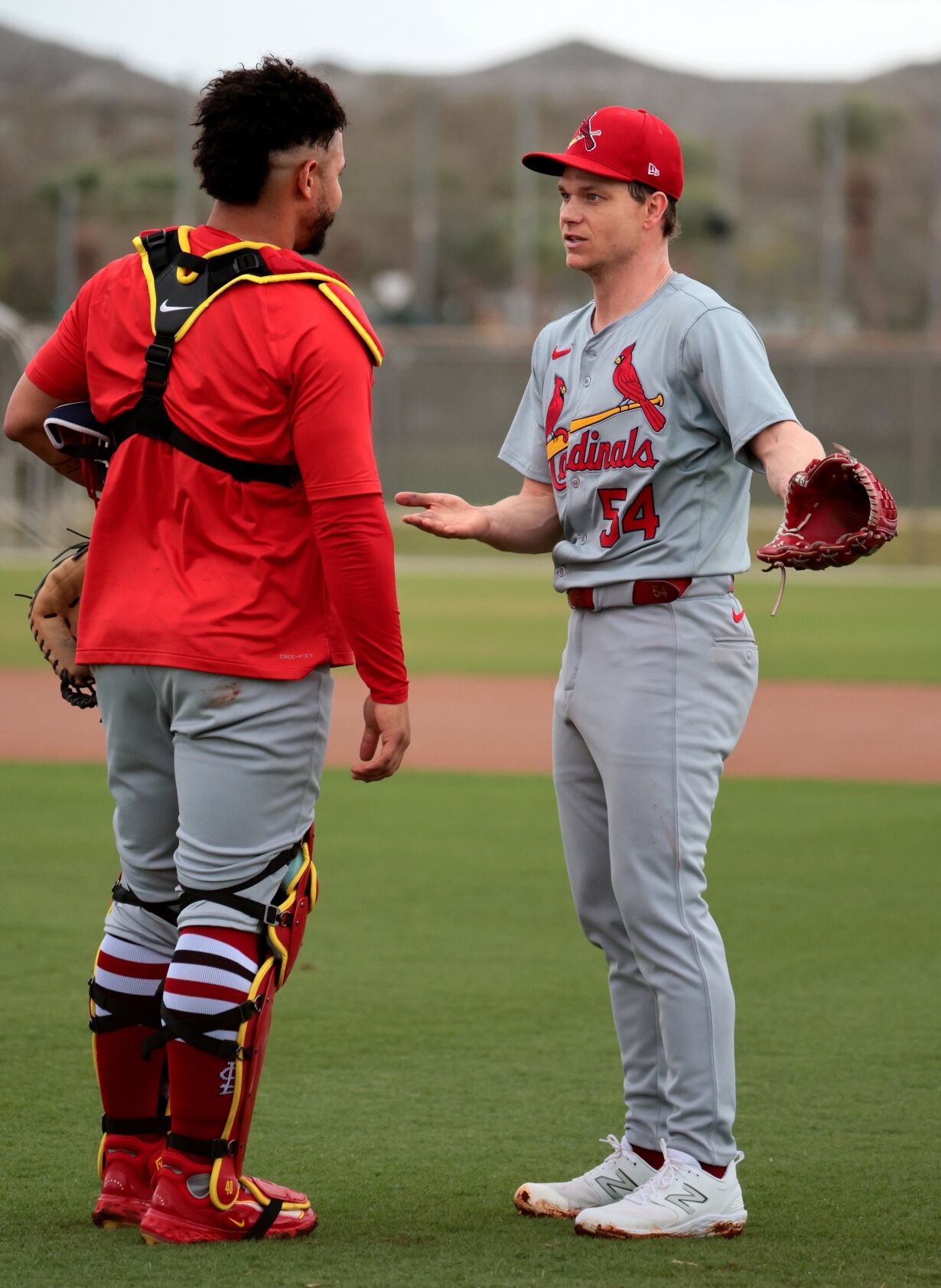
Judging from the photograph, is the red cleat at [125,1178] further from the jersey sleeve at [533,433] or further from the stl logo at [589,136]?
the stl logo at [589,136]

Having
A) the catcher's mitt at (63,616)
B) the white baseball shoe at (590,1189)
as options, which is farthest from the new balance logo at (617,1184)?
the catcher's mitt at (63,616)

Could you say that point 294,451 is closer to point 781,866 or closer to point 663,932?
point 663,932

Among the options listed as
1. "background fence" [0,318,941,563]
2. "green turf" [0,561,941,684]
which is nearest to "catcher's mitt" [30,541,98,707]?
"green turf" [0,561,941,684]

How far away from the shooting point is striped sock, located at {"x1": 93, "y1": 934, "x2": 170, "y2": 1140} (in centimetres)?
342

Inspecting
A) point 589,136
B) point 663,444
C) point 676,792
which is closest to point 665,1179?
point 676,792

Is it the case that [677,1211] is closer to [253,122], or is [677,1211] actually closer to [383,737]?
[383,737]

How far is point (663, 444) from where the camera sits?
3396 mm

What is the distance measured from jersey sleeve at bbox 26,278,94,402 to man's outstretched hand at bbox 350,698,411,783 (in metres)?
0.87

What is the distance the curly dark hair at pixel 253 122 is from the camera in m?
3.16

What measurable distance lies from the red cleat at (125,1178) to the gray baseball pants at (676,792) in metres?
1.05

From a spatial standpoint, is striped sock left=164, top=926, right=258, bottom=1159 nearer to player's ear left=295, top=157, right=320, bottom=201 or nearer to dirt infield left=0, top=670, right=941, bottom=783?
player's ear left=295, top=157, right=320, bottom=201

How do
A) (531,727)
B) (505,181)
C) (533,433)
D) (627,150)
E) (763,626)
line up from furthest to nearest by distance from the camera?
(505,181), (763,626), (531,727), (533,433), (627,150)

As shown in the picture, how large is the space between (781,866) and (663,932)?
3897 millimetres

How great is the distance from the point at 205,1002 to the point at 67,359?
129 centimetres
